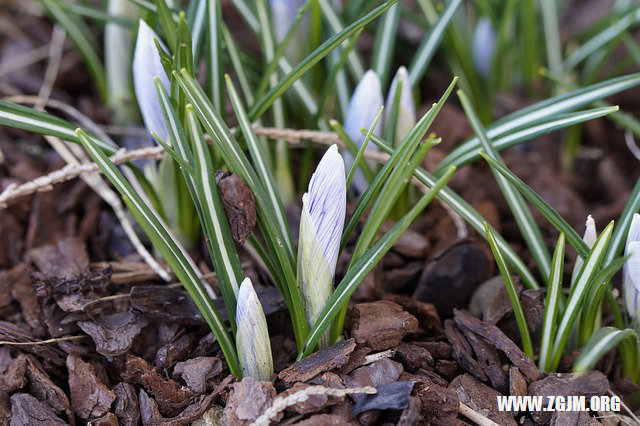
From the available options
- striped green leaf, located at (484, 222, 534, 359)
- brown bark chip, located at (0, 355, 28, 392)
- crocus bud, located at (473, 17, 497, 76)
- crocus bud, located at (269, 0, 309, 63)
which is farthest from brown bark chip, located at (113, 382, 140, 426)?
crocus bud, located at (473, 17, 497, 76)

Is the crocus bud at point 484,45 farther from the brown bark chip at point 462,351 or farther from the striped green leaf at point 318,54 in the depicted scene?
the brown bark chip at point 462,351

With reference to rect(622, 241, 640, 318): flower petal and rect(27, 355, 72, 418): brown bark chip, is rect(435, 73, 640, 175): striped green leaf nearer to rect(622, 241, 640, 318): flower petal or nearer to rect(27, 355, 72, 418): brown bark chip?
rect(622, 241, 640, 318): flower petal

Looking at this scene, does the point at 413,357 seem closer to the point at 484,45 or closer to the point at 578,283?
the point at 578,283

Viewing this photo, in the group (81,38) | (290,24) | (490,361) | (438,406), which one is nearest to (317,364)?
(438,406)

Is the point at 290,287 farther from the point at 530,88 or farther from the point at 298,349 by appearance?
the point at 530,88

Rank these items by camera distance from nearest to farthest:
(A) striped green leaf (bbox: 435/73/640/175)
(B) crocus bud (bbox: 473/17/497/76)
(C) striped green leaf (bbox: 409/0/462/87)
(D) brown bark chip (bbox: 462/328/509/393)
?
(D) brown bark chip (bbox: 462/328/509/393)
(A) striped green leaf (bbox: 435/73/640/175)
(C) striped green leaf (bbox: 409/0/462/87)
(B) crocus bud (bbox: 473/17/497/76)

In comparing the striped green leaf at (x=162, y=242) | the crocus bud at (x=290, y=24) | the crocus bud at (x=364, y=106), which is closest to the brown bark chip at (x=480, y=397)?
the striped green leaf at (x=162, y=242)
